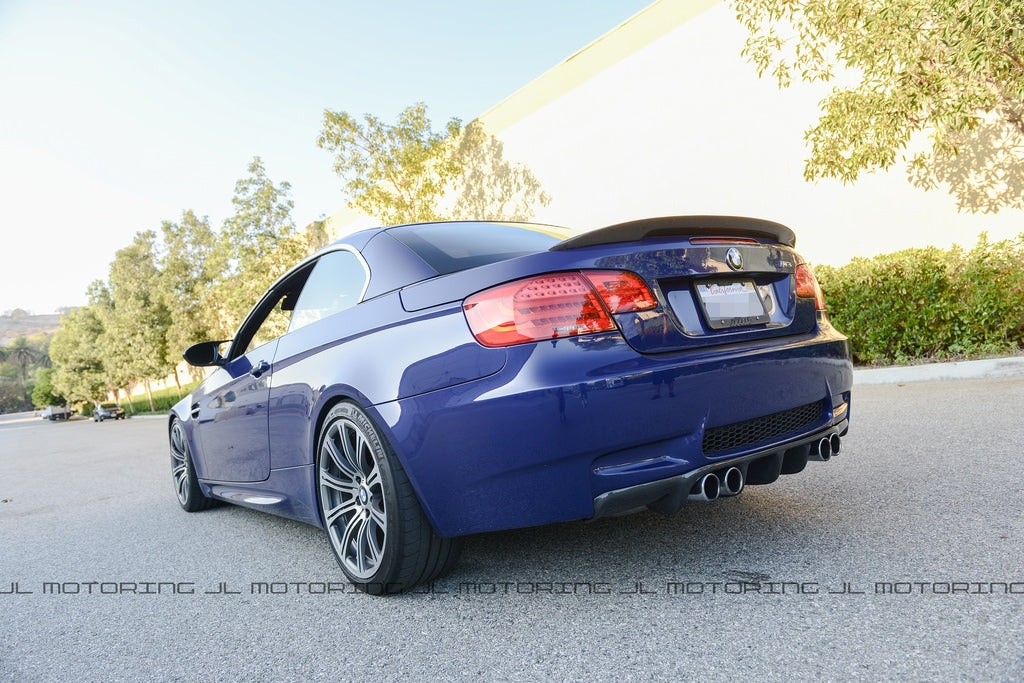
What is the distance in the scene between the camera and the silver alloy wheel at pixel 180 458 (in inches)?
204

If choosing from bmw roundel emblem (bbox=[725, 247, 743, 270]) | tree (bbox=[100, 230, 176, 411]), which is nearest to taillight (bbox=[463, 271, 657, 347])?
bmw roundel emblem (bbox=[725, 247, 743, 270])

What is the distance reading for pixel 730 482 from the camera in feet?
8.07

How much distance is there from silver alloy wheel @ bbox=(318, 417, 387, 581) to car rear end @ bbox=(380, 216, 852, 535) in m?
0.31

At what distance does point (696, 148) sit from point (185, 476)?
11197 millimetres

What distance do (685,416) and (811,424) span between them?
0.75 m

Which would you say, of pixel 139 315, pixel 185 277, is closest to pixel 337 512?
pixel 185 277

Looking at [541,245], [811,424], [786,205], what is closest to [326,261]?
[541,245]

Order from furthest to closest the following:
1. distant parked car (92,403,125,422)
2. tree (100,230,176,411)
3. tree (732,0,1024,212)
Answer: distant parked car (92,403,125,422) → tree (100,230,176,411) → tree (732,0,1024,212)

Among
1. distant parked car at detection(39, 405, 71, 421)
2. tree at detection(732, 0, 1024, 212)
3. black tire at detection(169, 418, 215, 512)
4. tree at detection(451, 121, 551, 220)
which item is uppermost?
tree at detection(451, 121, 551, 220)

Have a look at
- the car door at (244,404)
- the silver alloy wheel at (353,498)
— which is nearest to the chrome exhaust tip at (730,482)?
the silver alloy wheel at (353,498)

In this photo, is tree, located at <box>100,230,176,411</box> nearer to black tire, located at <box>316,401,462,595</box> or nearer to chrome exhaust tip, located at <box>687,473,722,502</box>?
black tire, located at <box>316,401,462,595</box>

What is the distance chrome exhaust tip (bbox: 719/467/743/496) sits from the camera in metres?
2.45

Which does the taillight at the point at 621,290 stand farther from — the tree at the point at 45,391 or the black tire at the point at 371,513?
the tree at the point at 45,391

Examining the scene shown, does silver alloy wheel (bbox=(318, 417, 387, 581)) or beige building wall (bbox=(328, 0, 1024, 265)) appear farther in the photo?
beige building wall (bbox=(328, 0, 1024, 265))
